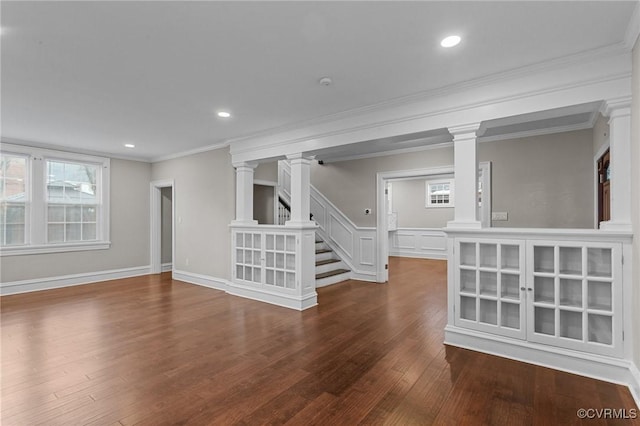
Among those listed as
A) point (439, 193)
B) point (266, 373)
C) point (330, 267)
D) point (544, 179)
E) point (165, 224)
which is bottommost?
point (266, 373)

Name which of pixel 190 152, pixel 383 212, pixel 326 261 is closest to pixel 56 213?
pixel 190 152

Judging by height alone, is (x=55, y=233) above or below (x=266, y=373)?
above

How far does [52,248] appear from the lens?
5.63m

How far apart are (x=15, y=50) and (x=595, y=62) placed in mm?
4583

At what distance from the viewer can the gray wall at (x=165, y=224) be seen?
24.0ft

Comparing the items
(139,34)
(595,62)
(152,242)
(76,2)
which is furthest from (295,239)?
(152,242)

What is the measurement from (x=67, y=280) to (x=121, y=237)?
121 centimetres

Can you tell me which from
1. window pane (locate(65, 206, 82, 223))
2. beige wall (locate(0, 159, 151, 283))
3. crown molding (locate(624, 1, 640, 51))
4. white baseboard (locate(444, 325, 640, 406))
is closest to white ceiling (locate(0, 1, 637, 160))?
crown molding (locate(624, 1, 640, 51))

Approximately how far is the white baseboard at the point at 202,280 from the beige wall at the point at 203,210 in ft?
0.26

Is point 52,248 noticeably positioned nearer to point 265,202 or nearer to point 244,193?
point 244,193

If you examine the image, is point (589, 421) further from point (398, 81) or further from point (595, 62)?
point (398, 81)

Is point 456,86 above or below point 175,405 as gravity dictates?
above

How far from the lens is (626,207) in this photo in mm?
2393

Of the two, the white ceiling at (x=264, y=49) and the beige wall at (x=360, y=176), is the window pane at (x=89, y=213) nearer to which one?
the white ceiling at (x=264, y=49)
